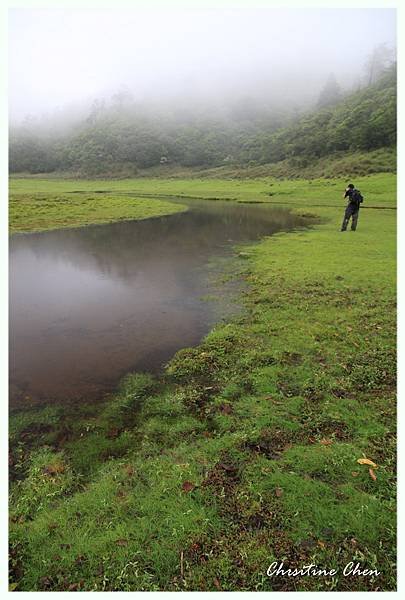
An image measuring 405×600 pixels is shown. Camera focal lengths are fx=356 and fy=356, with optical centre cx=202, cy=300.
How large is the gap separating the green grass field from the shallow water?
1011 millimetres

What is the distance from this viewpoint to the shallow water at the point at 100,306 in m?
9.53

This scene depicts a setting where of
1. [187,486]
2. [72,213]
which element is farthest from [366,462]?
[72,213]

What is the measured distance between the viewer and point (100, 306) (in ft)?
46.4

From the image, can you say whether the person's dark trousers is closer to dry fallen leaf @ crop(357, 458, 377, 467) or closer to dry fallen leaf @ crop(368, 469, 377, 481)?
dry fallen leaf @ crop(357, 458, 377, 467)

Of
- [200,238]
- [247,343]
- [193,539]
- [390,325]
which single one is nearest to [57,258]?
[200,238]

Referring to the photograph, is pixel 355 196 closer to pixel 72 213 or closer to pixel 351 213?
pixel 351 213

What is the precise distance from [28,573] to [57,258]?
20187mm

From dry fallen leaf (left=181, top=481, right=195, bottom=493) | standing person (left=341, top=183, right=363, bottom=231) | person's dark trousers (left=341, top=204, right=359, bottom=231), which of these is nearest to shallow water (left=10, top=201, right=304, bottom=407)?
dry fallen leaf (left=181, top=481, right=195, bottom=493)

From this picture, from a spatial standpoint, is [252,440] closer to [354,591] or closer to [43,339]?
[354,591]

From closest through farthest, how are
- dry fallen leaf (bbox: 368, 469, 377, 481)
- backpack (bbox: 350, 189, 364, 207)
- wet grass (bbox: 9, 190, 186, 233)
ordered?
dry fallen leaf (bbox: 368, 469, 377, 481), backpack (bbox: 350, 189, 364, 207), wet grass (bbox: 9, 190, 186, 233)

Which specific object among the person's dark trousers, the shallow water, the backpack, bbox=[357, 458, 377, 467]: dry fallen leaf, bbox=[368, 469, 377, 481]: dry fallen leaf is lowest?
bbox=[368, 469, 377, 481]: dry fallen leaf

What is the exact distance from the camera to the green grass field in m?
4.60

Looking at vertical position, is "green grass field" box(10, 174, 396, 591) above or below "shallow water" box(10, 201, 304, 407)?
below

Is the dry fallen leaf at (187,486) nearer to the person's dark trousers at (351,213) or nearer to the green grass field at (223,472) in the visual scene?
the green grass field at (223,472)
